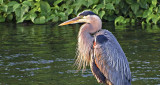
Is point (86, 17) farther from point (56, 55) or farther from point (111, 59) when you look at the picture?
point (56, 55)

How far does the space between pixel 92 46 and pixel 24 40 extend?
5324 mm

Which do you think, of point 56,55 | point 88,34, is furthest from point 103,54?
point 56,55

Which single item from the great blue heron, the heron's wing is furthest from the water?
the heron's wing

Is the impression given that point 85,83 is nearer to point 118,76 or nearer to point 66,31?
point 118,76

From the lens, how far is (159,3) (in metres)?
15.5

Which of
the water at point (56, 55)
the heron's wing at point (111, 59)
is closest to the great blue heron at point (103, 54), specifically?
the heron's wing at point (111, 59)

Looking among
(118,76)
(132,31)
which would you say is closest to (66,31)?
(132,31)

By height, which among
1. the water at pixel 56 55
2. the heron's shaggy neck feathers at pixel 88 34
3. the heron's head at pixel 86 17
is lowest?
the water at pixel 56 55

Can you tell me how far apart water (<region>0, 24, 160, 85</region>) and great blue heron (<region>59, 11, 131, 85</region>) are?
754 millimetres

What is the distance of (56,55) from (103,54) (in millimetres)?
3305

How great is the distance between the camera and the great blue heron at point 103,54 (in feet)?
20.3

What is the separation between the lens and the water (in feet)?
24.3

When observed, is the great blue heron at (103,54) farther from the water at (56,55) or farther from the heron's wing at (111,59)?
the water at (56,55)

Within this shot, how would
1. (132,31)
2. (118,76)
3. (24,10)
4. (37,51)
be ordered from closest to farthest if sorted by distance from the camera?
(118,76) < (37,51) < (132,31) < (24,10)
